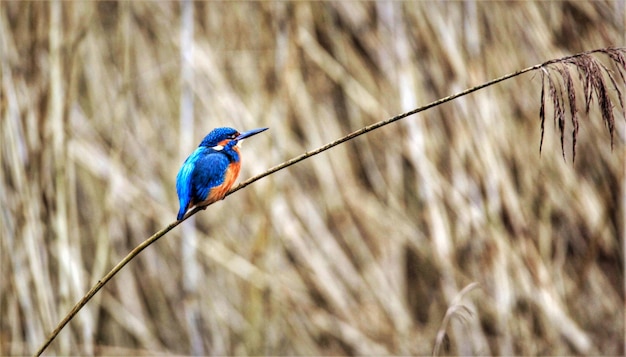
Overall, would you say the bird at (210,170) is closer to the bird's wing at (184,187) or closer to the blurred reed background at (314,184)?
the bird's wing at (184,187)

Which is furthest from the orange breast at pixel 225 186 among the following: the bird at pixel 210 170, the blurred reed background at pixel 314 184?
the blurred reed background at pixel 314 184

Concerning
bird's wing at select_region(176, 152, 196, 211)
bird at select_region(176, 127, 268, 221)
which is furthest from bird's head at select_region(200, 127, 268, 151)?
bird's wing at select_region(176, 152, 196, 211)

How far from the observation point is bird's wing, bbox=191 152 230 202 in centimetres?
130

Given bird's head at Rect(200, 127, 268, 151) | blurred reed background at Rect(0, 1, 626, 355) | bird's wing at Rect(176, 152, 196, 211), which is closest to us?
bird's wing at Rect(176, 152, 196, 211)

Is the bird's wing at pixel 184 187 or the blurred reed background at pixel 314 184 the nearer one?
the bird's wing at pixel 184 187

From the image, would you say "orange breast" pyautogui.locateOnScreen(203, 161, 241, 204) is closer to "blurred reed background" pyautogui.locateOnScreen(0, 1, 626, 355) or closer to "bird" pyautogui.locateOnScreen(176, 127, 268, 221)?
"bird" pyautogui.locateOnScreen(176, 127, 268, 221)

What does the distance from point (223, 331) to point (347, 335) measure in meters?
0.49

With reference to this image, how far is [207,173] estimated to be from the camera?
132cm

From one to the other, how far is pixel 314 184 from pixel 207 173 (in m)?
1.66

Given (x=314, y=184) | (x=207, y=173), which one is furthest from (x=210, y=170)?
(x=314, y=184)

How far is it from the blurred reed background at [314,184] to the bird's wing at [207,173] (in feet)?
2.30

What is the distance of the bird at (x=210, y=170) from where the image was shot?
130 centimetres

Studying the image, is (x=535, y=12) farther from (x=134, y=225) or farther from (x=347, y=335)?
(x=134, y=225)

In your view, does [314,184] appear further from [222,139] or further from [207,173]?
[207,173]
